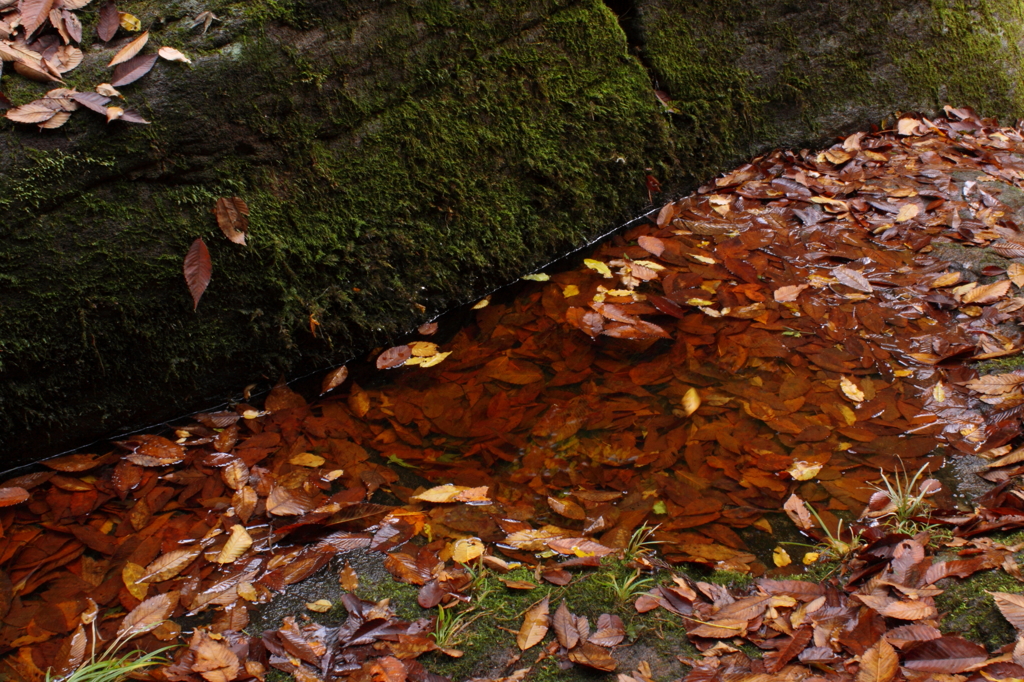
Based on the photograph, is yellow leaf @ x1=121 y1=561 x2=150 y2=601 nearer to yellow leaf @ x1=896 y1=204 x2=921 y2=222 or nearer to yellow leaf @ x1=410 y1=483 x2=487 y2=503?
yellow leaf @ x1=410 y1=483 x2=487 y2=503

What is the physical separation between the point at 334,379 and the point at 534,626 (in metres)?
1.60

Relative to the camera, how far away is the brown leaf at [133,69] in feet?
8.35

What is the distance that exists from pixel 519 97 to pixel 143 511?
2544 millimetres

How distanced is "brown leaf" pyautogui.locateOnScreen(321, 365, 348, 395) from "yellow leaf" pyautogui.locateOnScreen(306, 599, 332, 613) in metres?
1.16

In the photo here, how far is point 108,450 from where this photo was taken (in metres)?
2.74

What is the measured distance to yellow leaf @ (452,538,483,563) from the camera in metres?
2.12

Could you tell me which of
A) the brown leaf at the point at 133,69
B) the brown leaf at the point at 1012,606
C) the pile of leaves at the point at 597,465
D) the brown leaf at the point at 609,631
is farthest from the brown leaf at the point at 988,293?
the brown leaf at the point at 133,69

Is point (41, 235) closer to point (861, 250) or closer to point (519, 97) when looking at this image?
point (519, 97)

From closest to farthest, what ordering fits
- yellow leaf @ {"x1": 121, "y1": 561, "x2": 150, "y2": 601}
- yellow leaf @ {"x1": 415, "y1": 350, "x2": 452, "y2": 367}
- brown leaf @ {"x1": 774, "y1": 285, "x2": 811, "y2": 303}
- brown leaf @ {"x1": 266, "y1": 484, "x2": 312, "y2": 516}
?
1. yellow leaf @ {"x1": 121, "y1": 561, "x2": 150, "y2": 601}
2. brown leaf @ {"x1": 266, "y1": 484, "x2": 312, "y2": 516}
3. yellow leaf @ {"x1": 415, "y1": 350, "x2": 452, "y2": 367}
4. brown leaf @ {"x1": 774, "y1": 285, "x2": 811, "y2": 303}

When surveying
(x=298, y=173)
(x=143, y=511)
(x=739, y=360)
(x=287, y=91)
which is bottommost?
(x=739, y=360)

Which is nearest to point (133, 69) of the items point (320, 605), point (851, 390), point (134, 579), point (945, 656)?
point (134, 579)

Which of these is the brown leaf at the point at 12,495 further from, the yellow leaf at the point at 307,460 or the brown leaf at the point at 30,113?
the brown leaf at the point at 30,113

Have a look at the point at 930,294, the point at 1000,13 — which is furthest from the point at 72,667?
the point at 1000,13

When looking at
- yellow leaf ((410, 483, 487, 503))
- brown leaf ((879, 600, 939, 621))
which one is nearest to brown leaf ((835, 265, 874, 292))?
brown leaf ((879, 600, 939, 621))
